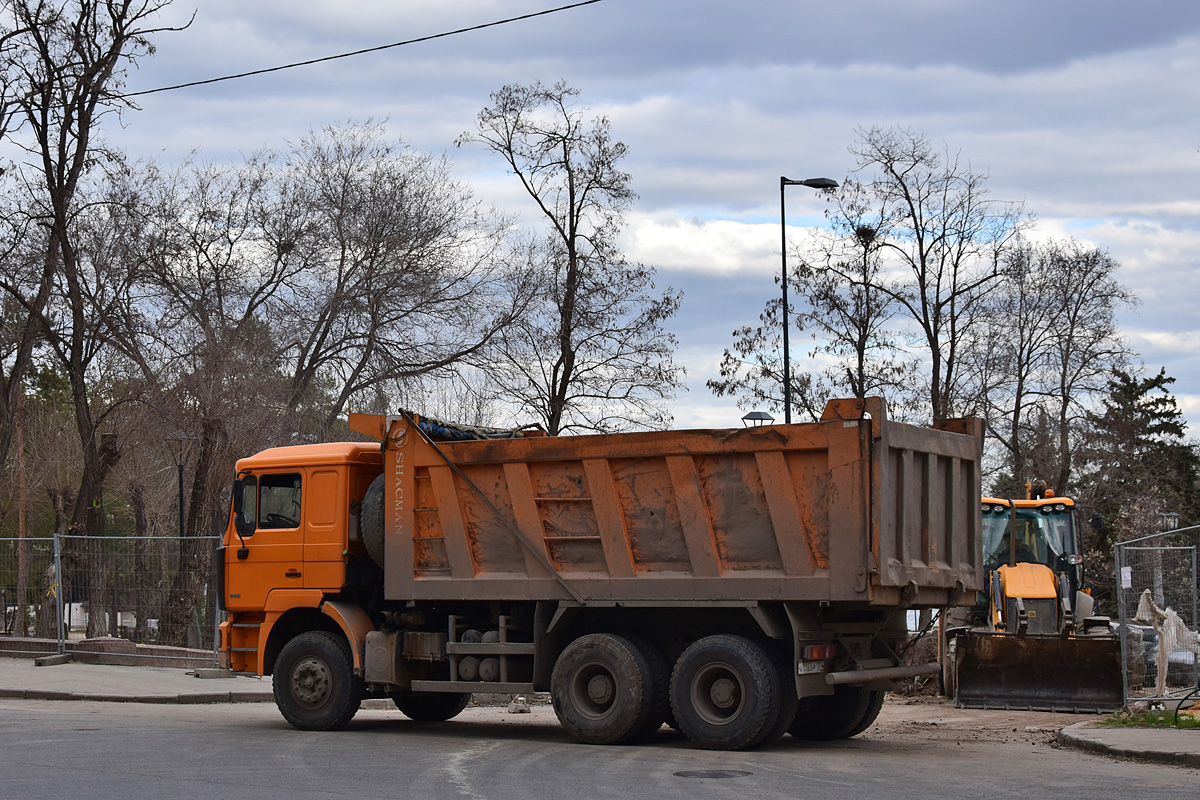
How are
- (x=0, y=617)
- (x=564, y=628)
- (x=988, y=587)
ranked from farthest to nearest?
(x=0, y=617), (x=988, y=587), (x=564, y=628)

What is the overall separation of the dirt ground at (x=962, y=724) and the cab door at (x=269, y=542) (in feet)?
20.8

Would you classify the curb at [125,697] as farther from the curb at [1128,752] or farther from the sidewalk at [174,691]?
the curb at [1128,752]

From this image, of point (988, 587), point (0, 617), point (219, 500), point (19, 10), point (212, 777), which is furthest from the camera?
point (219, 500)

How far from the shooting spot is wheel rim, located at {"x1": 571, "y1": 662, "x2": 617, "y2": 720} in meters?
12.0

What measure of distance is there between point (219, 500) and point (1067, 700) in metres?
19.6

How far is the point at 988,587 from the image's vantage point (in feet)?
61.5

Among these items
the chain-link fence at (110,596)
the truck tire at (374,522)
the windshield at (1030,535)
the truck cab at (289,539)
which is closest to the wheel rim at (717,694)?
the truck tire at (374,522)

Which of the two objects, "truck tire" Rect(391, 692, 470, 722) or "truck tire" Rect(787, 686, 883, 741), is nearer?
"truck tire" Rect(787, 686, 883, 741)

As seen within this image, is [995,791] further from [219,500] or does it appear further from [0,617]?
[219,500]

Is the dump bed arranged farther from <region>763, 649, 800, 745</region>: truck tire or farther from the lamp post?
the lamp post

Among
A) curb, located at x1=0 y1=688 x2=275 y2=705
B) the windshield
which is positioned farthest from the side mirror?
the windshield

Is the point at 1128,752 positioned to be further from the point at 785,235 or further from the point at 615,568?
the point at 785,235

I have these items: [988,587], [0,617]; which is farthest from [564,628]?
[0,617]

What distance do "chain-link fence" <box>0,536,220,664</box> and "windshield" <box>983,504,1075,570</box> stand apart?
39.7ft
